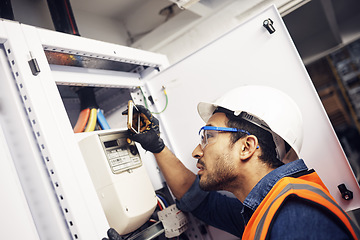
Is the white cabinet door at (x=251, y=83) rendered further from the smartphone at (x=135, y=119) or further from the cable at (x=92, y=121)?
the cable at (x=92, y=121)

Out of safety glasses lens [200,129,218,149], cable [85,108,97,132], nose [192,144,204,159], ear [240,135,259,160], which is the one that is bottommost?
ear [240,135,259,160]

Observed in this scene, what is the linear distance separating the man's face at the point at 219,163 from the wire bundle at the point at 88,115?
23.0 inches

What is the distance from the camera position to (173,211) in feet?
4.70

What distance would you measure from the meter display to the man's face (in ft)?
1.02

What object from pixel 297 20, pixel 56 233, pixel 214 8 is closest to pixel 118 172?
pixel 56 233

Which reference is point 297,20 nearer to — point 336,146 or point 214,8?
point 214,8

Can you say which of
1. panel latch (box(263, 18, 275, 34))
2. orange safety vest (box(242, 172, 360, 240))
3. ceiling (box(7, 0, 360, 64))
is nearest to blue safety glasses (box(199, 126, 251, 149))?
orange safety vest (box(242, 172, 360, 240))

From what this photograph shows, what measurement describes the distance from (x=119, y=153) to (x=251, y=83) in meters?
0.69

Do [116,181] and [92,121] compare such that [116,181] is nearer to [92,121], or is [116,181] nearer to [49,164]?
[49,164]

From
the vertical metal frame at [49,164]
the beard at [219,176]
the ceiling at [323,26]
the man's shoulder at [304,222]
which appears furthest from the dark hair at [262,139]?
the ceiling at [323,26]

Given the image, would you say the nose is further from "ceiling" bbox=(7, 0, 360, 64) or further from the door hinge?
"ceiling" bbox=(7, 0, 360, 64)

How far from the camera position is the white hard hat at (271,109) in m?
1.22

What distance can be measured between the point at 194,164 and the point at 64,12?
3.63ft

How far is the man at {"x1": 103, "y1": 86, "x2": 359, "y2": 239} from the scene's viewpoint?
101 centimetres
